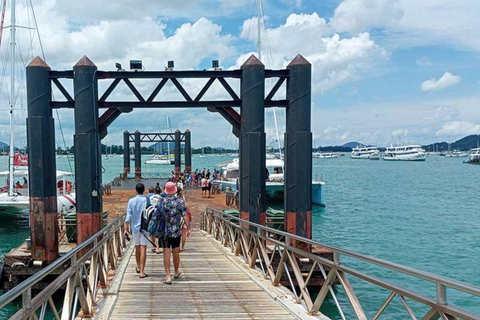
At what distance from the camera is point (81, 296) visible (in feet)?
21.8

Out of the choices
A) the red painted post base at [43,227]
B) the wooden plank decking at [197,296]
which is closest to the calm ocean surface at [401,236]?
the red painted post base at [43,227]

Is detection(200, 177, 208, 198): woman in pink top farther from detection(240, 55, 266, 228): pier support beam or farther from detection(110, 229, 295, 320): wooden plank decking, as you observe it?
detection(110, 229, 295, 320): wooden plank decking

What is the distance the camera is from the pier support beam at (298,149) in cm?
1369

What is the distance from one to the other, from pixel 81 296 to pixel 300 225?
8.12m

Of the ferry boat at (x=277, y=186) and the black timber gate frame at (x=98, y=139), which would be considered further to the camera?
the ferry boat at (x=277, y=186)

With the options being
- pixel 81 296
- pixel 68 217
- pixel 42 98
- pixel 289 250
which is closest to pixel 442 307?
pixel 289 250

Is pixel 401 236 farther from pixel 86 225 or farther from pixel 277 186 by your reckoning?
pixel 86 225

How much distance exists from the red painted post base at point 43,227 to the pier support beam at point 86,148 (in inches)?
30.8

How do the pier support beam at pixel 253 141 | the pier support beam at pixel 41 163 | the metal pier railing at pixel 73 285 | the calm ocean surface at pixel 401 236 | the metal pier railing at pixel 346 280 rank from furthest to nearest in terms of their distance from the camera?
the calm ocean surface at pixel 401 236 → the pier support beam at pixel 253 141 → the pier support beam at pixel 41 163 → the metal pier railing at pixel 73 285 → the metal pier railing at pixel 346 280

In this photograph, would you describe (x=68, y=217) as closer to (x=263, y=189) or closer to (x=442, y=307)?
(x=263, y=189)

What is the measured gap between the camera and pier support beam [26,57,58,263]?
44.1 ft

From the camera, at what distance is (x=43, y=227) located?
1384 cm

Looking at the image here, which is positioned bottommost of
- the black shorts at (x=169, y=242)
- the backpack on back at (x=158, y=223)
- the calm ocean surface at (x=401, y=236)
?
the calm ocean surface at (x=401, y=236)

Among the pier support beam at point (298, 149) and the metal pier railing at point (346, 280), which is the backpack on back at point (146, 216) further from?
the pier support beam at point (298, 149)
